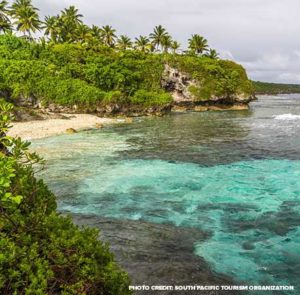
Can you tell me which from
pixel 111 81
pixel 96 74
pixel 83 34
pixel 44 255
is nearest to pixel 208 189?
pixel 44 255

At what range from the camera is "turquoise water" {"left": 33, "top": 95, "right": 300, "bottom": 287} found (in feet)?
35.0

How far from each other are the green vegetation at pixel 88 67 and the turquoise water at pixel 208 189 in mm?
30975

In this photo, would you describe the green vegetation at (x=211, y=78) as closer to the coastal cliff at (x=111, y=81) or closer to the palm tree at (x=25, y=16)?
the coastal cliff at (x=111, y=81)

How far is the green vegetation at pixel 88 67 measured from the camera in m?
60.8

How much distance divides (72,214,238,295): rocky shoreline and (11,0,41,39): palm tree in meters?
65.8

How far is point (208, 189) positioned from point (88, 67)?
5728 cm

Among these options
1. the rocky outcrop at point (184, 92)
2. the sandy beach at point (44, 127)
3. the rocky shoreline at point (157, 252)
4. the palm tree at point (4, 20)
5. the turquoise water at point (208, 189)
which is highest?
the palm tree at point (4, 20)

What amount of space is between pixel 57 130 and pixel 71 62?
1334 inches

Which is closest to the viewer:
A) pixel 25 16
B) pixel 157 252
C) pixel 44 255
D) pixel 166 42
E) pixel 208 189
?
pixel 44 255

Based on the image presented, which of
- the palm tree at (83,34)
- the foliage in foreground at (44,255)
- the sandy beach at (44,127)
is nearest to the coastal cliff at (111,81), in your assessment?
the sandy beach at (44,127)

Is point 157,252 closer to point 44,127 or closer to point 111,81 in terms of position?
point 44,127

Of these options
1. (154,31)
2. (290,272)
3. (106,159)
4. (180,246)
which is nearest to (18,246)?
(180,246)

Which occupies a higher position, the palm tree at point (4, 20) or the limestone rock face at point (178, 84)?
the palm tree at point (4, 20)

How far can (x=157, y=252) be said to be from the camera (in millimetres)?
10617
